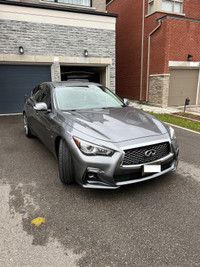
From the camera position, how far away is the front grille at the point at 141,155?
258cm

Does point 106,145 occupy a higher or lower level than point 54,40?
lower

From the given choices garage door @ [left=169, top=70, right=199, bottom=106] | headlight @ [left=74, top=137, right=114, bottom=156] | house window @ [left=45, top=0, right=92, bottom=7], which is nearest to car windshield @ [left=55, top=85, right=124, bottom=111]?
headlight @ [left=74, top=137, right=114, bottom=156]

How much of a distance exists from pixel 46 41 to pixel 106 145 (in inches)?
330

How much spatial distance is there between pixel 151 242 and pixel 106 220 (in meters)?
0.57

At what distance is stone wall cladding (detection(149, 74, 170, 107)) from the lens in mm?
10845

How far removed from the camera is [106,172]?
8.36 ft

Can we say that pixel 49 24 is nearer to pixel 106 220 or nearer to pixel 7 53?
pixel 7 53

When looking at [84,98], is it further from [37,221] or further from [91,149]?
[37,221]

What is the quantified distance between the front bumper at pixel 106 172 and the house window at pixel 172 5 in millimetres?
11591

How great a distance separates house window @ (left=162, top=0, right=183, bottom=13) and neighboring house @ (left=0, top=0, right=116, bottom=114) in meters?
3.30

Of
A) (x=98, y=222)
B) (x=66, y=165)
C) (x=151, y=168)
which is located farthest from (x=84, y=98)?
Result: (x=98, y=222)

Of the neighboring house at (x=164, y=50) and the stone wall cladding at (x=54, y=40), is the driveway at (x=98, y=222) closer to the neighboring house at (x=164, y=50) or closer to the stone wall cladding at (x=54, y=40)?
the stone wall cladding at (x=54, y=40)

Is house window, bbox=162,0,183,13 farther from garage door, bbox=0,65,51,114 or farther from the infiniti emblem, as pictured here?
the infiniti emblem

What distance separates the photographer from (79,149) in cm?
268
